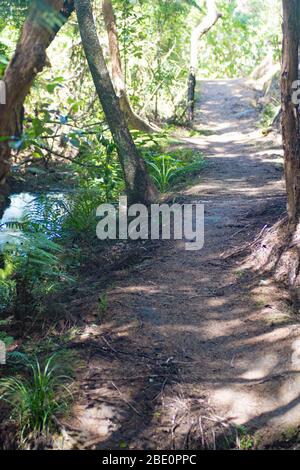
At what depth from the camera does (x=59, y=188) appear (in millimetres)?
10414

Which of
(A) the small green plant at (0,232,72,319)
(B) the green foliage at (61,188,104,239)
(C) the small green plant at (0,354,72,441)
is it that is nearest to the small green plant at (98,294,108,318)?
(A) the small green plant at (0,232,72,319)

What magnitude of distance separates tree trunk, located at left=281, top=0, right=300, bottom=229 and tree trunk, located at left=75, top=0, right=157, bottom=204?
2771 mm

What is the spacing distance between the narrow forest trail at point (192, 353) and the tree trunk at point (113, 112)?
123 cm

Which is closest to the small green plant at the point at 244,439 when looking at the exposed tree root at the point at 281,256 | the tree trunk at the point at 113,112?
the exposed tree root at the point at 281,256

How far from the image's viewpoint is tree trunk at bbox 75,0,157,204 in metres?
7.34

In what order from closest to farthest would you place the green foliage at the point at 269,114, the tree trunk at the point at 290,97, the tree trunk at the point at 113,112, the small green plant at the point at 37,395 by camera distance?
the small green plant at the point at 37,395 < the tree trunk at the point at 290,97 < the tree trunk at the point at 113,112 < the green foliage at the point at 269,114

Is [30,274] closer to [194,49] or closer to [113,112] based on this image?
[113,112]

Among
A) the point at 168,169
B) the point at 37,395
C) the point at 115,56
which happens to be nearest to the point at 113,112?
the point at 168,169

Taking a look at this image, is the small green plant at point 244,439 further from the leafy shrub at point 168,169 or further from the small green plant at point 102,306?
the leafy shrub at point 168,169

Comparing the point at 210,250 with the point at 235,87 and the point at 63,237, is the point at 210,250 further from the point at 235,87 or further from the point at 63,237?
the point at 235,87

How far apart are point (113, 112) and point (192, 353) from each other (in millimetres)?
4040

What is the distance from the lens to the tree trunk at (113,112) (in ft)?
24.1

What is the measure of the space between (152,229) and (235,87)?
49.5 feet

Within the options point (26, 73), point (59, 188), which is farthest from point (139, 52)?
point (26, 73)
